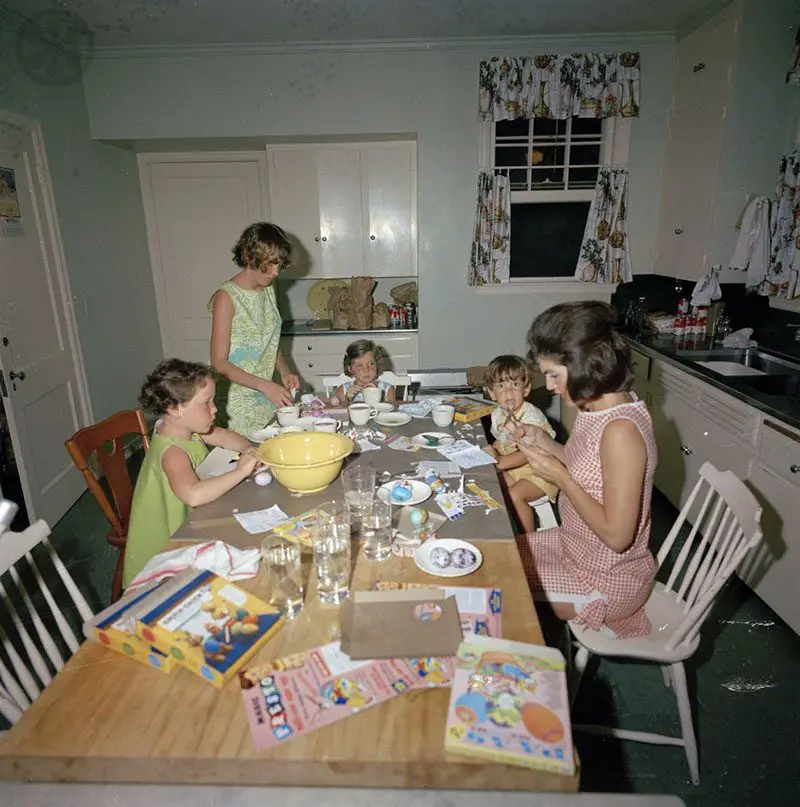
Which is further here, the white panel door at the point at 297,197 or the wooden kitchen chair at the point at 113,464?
the white panel door at the point at 297,197

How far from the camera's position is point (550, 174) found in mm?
4324

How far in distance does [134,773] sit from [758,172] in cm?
406

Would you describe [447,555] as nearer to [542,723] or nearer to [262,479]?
[542,723]

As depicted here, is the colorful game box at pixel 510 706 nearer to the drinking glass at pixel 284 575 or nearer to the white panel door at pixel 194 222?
the drinking glass at pixel 284 575

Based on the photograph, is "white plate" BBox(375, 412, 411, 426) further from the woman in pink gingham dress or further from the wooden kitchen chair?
the wooden kitchen chair

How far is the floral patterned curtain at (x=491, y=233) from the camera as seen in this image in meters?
4.15

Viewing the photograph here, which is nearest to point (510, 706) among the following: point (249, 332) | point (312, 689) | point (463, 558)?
point (312, 689)

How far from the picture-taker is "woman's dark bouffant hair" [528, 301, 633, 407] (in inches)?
60.1

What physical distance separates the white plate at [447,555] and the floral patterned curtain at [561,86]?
3.54 m

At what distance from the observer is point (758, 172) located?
10.8 ft

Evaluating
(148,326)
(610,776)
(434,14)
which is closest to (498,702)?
(610,776)

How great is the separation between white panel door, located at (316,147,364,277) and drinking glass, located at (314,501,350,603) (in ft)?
11.2

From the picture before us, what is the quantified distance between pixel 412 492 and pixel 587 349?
0.70 metres

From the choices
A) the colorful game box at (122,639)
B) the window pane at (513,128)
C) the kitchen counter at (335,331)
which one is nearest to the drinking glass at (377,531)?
the colorful game box at (122,639)
